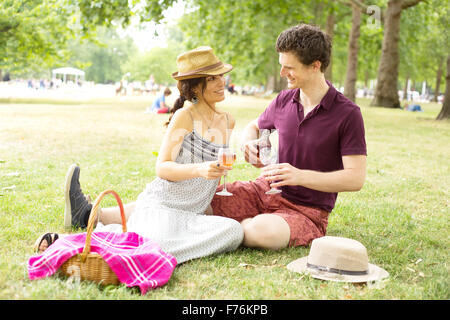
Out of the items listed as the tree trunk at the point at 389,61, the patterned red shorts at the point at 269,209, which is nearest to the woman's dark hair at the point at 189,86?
the patterned red shorts at the point at 269,209

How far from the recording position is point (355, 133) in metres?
3.83

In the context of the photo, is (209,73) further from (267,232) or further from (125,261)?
(125,261)

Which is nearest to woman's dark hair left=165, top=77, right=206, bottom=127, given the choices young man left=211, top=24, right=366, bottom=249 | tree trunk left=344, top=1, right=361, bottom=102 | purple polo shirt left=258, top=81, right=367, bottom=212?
young man left=211, top=24, right=366, bottom=249

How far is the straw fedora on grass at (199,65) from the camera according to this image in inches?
158

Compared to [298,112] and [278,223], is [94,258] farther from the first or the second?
[298,112]

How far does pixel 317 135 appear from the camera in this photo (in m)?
4.00

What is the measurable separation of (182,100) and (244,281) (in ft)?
5.43

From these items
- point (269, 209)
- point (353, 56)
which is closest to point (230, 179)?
point (269, 209)

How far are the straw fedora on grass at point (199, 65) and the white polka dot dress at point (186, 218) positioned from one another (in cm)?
44

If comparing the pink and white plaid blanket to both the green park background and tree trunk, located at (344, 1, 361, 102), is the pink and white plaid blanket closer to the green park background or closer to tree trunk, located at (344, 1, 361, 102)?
the green park background

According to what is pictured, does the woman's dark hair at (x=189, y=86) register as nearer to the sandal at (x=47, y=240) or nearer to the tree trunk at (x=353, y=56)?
the sandal at (x=47, y=240)

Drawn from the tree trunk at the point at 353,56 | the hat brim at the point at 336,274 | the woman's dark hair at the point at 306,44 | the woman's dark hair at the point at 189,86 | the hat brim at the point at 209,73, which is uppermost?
the tree trunk at the point at 353,56

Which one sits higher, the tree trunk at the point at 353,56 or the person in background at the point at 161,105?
the tree trunk at the point at 353,56
